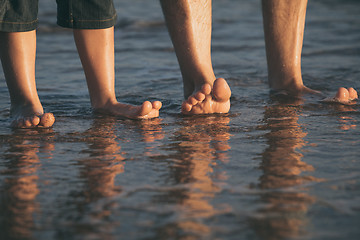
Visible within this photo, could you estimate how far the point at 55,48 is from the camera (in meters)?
4.67

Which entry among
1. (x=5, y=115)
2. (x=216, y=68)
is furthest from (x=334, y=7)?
(x=5, y=115)

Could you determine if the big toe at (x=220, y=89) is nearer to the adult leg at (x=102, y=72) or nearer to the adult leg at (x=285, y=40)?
the adult leg at (x=102, y=72)

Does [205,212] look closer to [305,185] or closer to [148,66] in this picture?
[305,185]

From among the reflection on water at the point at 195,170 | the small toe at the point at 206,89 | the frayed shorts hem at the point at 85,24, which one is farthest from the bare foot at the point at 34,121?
the small toe at the point at 206,89

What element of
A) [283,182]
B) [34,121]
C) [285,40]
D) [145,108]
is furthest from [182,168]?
[285,40]

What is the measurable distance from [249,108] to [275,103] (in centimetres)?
15

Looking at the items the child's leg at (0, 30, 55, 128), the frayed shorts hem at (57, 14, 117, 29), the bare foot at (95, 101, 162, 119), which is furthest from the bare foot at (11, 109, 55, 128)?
the frayed shorts hem at (57, 14, 117, 29)

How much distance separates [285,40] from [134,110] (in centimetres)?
96

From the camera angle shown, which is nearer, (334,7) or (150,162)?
(150,162)

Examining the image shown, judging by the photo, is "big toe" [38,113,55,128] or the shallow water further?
"big toe" [38,113,55,128]

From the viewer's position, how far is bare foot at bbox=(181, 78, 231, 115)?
249 centimetres

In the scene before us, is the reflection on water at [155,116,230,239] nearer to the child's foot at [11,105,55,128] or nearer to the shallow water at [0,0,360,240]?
the shallow water at [0,0,360,240]

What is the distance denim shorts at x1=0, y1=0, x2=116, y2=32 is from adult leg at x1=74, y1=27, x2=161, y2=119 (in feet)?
0.16

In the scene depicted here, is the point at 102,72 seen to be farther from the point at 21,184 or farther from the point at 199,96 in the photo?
the point at 21,184
